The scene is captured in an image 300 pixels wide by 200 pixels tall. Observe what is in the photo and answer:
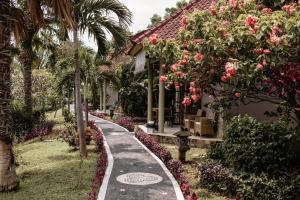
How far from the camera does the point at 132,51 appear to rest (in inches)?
674

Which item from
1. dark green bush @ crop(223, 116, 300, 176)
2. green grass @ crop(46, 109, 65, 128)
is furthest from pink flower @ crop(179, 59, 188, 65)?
green grass @ crop(46, 109, 65, 128)

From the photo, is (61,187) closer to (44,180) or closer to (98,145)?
(44,180)

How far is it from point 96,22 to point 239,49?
26.3 feet

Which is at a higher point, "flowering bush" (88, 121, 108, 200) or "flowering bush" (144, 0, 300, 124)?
"flowering bush" (144, 0, 300, 124)

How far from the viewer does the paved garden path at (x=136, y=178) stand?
8484mm

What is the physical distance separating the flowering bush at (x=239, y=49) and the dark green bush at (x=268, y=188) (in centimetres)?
169

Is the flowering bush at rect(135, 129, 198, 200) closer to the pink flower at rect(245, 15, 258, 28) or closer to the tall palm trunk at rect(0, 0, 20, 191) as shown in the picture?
the pink flower at rect(245, 15, 258, 28)

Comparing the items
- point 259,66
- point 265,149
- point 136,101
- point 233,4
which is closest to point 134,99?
point 136,101

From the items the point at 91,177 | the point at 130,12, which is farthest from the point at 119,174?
the point at 130,12

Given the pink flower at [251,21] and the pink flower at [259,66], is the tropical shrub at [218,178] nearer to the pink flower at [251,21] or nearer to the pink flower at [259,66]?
the pink flower at [259,66]

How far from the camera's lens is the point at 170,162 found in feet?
35.4

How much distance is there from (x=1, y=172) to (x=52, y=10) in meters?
4.50

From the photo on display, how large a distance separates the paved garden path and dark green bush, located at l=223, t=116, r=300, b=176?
1.73 meters

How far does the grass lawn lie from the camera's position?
27.4 feet
